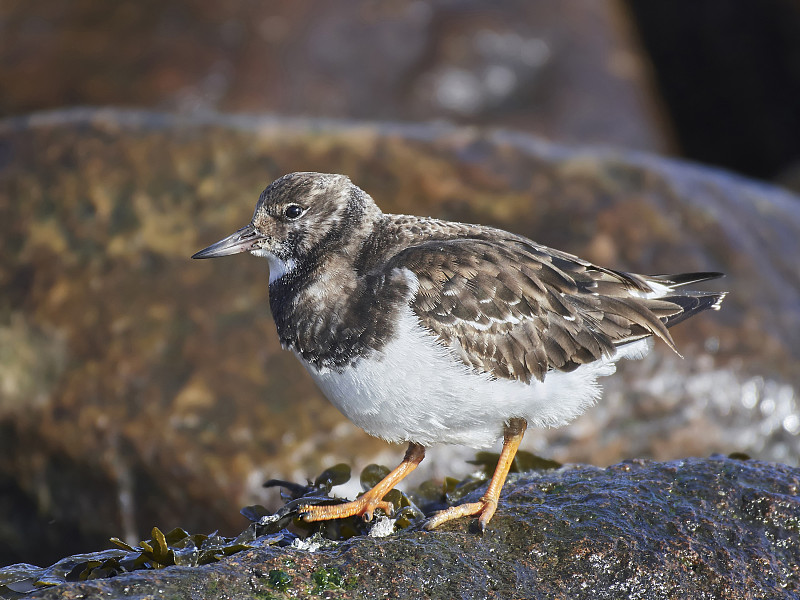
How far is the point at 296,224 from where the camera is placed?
518 cm

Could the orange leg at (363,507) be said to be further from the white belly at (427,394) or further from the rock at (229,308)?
the rock at (229,308)

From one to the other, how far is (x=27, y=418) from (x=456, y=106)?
7700mm

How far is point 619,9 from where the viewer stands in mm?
14031

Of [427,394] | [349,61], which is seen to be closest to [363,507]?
[427,394]

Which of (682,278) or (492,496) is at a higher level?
(682,278)

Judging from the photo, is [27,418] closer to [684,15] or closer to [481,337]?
[481,337]

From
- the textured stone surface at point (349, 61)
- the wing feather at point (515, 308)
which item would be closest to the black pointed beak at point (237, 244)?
the wing feather at point (515, 308)

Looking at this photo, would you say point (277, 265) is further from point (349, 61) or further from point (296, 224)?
point (349, 61)

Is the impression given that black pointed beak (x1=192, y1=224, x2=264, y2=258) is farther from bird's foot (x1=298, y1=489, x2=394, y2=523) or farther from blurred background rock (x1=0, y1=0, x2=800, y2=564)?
blurred background rock (x1=0, y1=0, x2=800, y2=564)

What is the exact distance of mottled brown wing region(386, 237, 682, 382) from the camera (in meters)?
4.80

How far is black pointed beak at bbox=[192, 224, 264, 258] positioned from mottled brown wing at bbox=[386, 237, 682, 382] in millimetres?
873

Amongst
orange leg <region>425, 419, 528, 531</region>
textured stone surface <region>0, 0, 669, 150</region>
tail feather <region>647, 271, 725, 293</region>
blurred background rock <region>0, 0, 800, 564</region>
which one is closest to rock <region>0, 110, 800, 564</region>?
blurred background rock <region>0, 0, 800, 564</region>

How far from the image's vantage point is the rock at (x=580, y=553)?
154 inches

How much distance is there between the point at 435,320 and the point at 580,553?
1.40 metres
